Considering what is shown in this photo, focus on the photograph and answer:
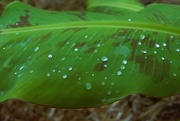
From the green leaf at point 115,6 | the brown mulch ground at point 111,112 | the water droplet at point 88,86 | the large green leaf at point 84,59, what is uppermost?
the large green leaf at point 84,59

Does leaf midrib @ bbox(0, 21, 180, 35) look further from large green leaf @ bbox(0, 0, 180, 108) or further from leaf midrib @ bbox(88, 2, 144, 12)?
leaf midrib @ bbox(88, 2, 144, 12)

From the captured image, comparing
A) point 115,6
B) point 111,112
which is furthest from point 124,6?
point 111,112

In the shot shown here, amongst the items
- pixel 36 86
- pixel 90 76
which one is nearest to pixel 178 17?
pixel 90 76

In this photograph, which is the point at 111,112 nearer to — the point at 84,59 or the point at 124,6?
the point at 124,6

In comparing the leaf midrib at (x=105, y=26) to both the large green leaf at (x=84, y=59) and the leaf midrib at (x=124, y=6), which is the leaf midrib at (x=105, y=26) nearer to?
the large green leaf at (x=84, y=59)

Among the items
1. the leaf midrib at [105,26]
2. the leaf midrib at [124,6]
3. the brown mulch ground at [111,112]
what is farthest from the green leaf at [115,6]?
the brown mulch ground at [111,112]

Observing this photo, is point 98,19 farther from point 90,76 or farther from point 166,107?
point 166,107

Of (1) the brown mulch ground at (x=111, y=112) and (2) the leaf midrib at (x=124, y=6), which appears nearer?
(2) the leaf midrib at (x=124, y=6)

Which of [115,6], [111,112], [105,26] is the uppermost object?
[105,26]

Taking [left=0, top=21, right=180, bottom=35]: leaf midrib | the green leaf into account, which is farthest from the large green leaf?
the green leaf
